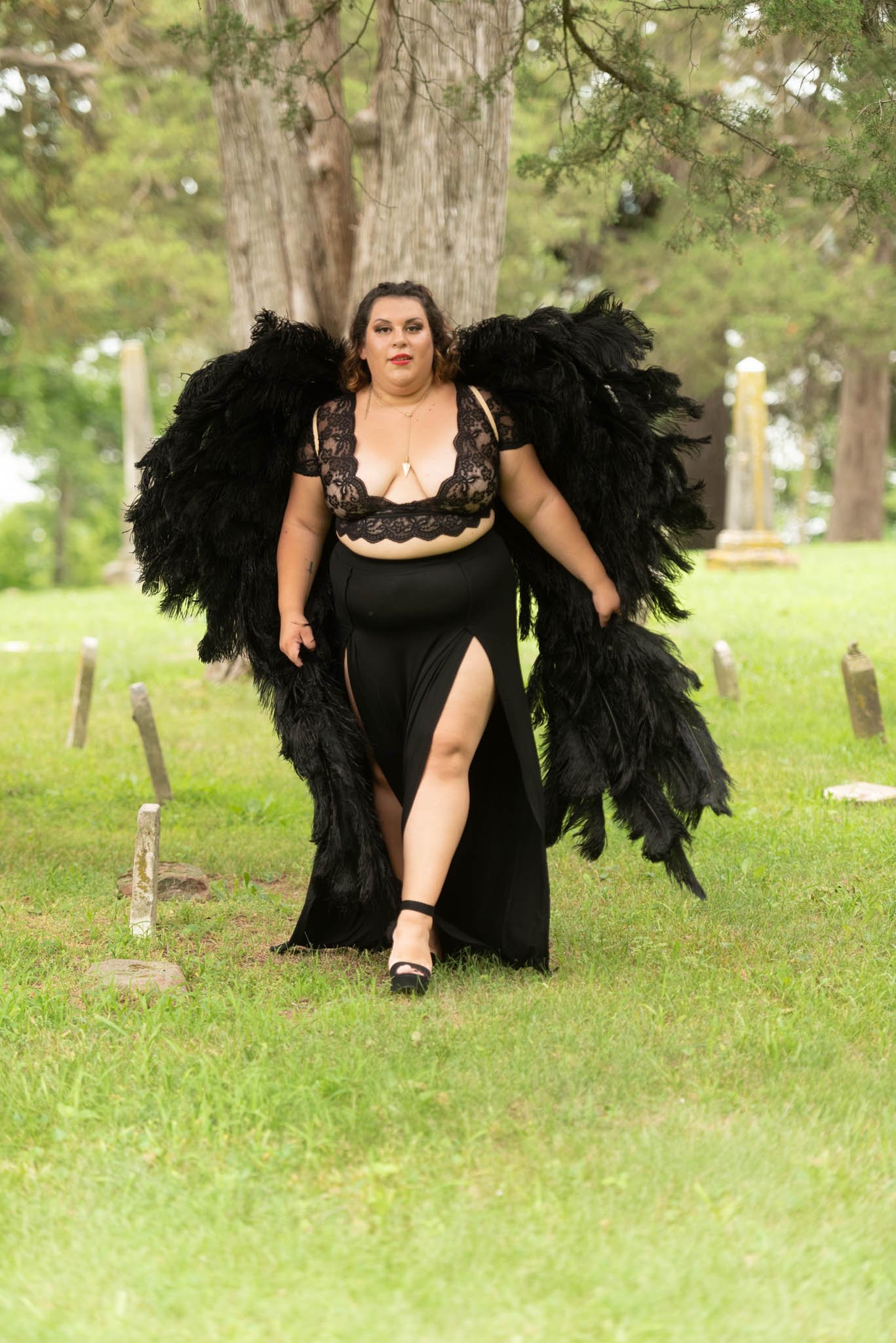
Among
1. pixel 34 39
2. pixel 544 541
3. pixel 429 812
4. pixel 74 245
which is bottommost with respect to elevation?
pixel 429 812

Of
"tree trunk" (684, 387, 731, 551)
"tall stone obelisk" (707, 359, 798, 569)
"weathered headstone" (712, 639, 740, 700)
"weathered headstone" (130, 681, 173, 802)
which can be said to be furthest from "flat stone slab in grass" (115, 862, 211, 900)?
"tree trunk" (684, 387, 731, 551)

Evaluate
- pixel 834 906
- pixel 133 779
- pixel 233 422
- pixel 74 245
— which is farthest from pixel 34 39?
pixel 834 906

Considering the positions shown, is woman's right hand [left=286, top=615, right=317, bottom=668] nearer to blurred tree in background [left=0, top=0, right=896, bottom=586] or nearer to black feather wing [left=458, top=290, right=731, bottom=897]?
black feather wing [left=458, top=290, right=731, bottom=897]

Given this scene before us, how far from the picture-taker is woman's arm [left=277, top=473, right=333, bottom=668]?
17.3 feet

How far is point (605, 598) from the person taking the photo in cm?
539

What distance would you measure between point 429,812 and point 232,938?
4.03 feet

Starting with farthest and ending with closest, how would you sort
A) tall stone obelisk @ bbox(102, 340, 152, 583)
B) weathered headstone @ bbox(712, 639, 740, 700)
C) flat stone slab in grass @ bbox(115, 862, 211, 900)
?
tall stone obelisk @ bbox(102, 340, 152, 583) → weathered headstone @ bbox(712, 639, 740, 700) → flat stone slab in grass @ bbox(115, 862, 211, 900)

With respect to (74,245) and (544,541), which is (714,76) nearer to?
(74,245)

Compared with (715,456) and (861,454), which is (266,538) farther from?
(861,454)

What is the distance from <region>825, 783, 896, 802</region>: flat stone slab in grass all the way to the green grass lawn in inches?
30.2

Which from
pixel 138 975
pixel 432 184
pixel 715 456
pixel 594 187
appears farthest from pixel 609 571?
pixel 715 456

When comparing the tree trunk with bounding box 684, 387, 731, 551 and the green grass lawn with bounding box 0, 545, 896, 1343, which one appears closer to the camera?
the green grass lawn with bounding box 0, 545, 896, 1343

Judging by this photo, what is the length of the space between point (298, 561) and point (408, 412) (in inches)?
26.6

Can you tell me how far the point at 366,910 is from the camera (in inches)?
219
